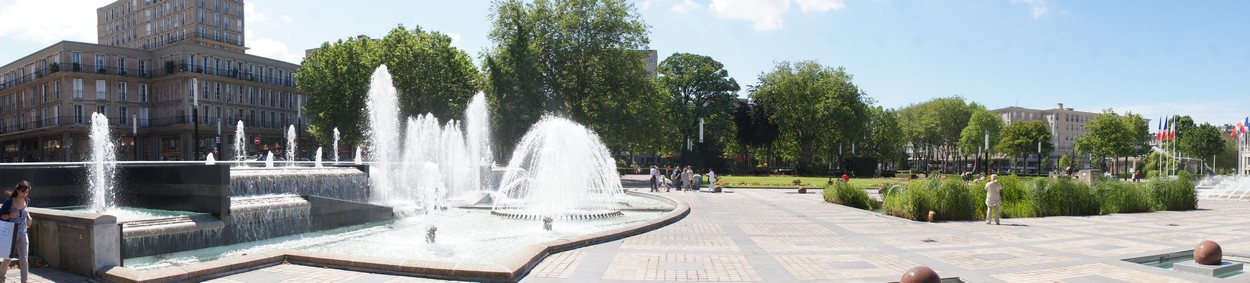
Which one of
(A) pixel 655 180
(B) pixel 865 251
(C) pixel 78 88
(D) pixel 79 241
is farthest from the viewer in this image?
(C) pixel 78 88

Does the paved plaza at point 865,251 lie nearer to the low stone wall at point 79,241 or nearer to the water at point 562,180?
the low stone wall at point 79,241

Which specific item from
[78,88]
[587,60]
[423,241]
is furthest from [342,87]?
[423,241]

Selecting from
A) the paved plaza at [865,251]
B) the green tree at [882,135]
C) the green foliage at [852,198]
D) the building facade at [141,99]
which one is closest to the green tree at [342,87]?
the building facade at [141,99]

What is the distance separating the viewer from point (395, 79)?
43.9 metres

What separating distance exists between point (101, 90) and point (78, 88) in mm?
1620

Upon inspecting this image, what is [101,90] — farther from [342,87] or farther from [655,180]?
[655,180]

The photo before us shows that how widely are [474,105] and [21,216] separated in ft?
113

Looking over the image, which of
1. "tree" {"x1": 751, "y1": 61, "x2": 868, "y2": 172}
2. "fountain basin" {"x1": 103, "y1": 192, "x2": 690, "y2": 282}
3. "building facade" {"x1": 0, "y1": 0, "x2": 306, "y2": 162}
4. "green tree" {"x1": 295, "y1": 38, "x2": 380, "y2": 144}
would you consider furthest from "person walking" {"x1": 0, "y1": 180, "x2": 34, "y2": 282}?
"tree" {"x1": 751, "y1": 61, "x2": 868, "y2": 172}

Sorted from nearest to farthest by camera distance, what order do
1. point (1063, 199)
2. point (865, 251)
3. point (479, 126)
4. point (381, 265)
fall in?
point (381, 265)
point (865, 251)
point (1063, 199)
point (479, 126)

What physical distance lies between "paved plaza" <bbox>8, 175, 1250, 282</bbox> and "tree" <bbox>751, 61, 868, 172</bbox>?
43906mm

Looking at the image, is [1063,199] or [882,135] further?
[882,135]

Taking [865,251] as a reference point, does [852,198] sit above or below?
below

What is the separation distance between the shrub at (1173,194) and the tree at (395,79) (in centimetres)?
3633

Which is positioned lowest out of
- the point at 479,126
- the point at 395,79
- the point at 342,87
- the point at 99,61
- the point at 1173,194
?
the point at 1173,194
